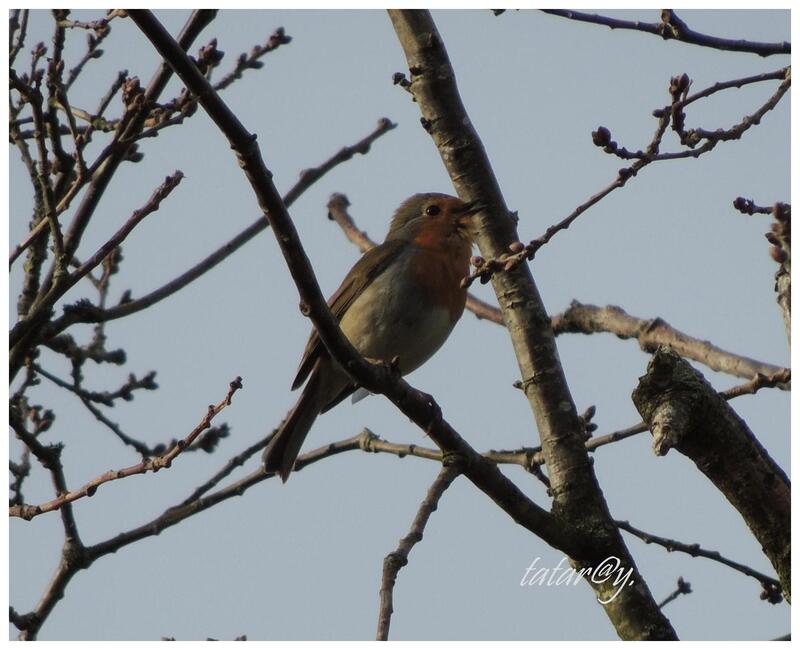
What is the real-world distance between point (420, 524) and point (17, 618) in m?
1.78

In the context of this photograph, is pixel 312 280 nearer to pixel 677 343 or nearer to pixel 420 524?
pixel 420 524

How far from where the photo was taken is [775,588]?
4.73m

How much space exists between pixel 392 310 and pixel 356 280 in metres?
0.50

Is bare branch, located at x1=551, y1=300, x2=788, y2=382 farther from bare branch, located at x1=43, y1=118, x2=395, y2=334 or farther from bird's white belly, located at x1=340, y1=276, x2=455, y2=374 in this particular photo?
bare branch, located at x1=43, y1=118, x2=395, y2=334

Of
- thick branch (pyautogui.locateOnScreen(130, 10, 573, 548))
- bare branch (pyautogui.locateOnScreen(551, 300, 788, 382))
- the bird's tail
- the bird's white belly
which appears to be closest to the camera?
thick branch (pyautogui.locateOnScreen(130, 10, 573, 548))

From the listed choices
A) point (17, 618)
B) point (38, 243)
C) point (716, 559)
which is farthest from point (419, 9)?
point (17, 618)

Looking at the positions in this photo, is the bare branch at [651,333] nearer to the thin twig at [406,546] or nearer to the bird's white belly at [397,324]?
the bird's white belly at [397,324]

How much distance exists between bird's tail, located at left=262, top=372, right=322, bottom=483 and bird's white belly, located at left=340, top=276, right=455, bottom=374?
494 millimetres

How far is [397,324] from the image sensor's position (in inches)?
267

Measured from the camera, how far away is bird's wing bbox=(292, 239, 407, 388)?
22.4 feet

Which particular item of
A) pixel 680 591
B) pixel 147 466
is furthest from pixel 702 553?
pixel 147 466

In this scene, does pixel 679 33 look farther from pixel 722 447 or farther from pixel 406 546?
pixel 406 546

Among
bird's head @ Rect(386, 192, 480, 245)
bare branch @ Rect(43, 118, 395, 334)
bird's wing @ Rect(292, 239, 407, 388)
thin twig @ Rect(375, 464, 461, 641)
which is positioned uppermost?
bird's head @ Rect(386, 192, 480, 245)

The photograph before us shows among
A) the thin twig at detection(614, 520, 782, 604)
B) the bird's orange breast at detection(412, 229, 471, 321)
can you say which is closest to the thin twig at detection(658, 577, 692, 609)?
the thin twig at detection(614, 520, 782, 604)
